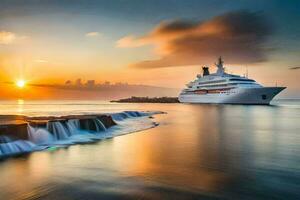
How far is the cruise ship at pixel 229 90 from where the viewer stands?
286 feet

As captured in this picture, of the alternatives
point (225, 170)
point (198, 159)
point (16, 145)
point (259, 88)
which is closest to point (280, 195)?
point (225, 170)

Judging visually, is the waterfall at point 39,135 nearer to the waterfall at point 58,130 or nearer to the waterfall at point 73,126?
the waterfall at point 58,130

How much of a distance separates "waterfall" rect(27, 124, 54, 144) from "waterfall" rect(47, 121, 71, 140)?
439 mm

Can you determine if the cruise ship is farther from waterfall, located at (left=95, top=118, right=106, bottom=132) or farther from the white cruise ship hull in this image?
waterfall, located at (left=95, top=118, right=106, bottom=132)

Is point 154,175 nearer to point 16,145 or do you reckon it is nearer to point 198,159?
point 198,159

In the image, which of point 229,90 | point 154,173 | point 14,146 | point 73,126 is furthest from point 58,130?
point 229,90

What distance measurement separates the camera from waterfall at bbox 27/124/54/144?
1641cm

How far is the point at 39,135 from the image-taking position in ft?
56.1

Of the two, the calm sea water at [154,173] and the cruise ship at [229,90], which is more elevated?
the cruise ship at [229,90]

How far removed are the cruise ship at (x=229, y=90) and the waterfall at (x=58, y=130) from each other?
242 feet

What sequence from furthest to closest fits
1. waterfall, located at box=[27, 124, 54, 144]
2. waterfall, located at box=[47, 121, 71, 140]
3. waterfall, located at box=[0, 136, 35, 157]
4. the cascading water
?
waterfall, located at box=[47, 121, 71, 140]
waterfall, located at box=[27, 124, 54, 144]
the cascading water
waterfall, located at box=[0, 136, 35, 157]

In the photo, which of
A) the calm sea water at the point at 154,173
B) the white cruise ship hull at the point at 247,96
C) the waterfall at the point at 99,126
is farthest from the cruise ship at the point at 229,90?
the calm sea water at the point at 154,173

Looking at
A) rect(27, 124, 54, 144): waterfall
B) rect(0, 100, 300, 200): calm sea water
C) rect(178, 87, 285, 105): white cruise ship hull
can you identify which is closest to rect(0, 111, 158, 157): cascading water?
rect(27, 124, 54, 144): waterfall

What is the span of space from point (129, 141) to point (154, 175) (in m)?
9.10
